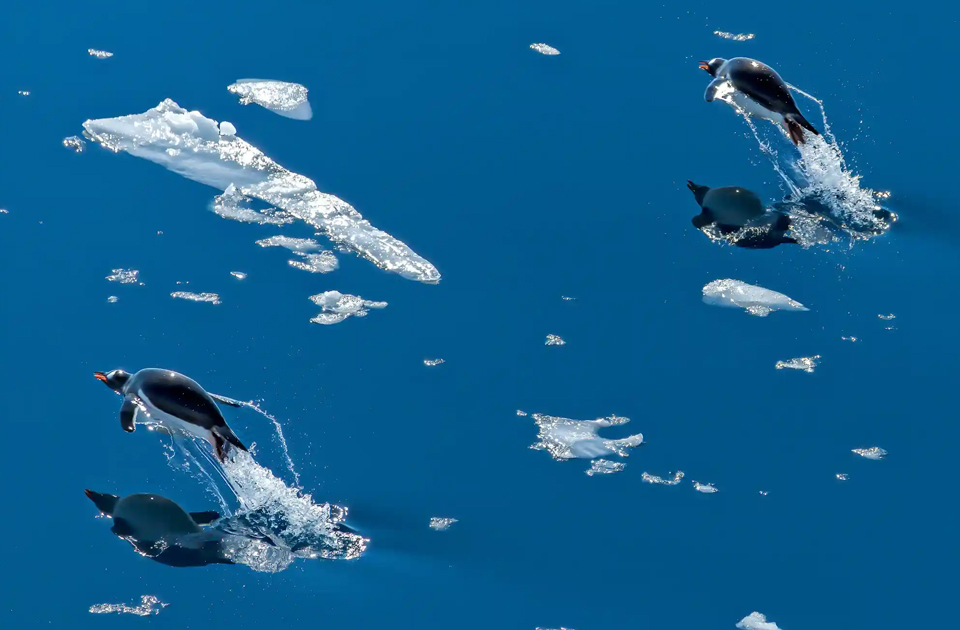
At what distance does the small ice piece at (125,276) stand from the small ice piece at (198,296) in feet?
0.84

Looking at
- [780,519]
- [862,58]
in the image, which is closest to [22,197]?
[780,519]

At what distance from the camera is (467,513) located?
4.80m

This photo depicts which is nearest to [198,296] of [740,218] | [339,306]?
[339,306]

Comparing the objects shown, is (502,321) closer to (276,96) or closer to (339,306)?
(339,306)

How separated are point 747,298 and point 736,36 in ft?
9.29

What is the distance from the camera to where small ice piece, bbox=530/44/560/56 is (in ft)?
25.2

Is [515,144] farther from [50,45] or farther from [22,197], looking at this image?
[50,45]

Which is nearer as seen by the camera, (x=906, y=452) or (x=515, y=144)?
(x=906, y=452)

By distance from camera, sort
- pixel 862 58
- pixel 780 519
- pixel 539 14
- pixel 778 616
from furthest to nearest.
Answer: pixel 539 14 → pixel 862 58 → pixel 780 519 → pixel 778 616

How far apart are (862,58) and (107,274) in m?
5.36

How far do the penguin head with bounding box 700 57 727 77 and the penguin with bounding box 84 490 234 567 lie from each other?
171 inches

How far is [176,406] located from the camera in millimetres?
4832

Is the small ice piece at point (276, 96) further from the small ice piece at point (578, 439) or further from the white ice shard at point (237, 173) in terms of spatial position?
the small ice piece at point (578, 439)

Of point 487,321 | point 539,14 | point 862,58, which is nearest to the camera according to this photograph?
point 487,321
